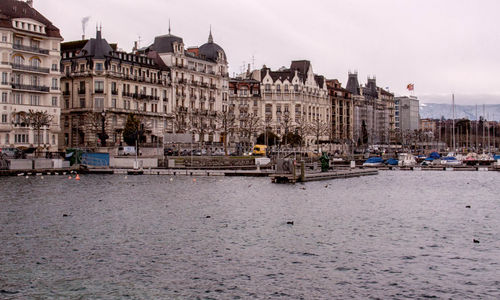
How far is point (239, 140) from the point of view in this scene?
159875mm

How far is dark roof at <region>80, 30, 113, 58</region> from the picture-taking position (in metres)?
118

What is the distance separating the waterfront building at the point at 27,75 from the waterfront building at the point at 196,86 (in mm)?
28725

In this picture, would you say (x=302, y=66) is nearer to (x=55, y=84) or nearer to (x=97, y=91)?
(x=97, y=91)

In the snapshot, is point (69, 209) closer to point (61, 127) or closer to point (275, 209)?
point (275, 209)

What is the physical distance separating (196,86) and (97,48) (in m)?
31.5

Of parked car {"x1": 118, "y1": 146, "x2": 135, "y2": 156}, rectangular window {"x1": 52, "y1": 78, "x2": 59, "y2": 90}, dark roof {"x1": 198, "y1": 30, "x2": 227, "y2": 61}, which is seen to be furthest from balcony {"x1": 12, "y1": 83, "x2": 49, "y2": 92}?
dark roof {"x1": 198, "y1": 30, "x2": 227, "y2": 61}

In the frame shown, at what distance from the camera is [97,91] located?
Answer: 117125 mm

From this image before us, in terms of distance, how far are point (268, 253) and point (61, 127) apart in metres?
95.9

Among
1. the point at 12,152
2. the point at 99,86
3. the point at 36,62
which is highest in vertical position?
the point at 36,62

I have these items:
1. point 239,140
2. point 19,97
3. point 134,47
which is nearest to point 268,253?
point 19,97

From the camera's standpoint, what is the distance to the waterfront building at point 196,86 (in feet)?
451

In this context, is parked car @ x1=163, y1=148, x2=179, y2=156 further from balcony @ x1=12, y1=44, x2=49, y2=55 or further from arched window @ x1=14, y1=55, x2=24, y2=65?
arched window @ x1=14, y1=55, x2=24, y2=65

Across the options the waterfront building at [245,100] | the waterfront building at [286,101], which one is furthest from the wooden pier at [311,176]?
the waterfront building at [286,101]

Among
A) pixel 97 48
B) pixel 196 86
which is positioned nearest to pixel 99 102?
pixel 97 48
